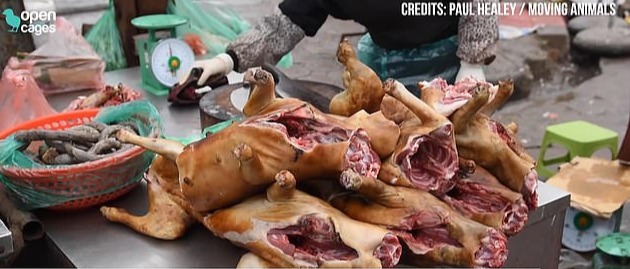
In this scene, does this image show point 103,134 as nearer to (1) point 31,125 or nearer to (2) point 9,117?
(1) point 31,125

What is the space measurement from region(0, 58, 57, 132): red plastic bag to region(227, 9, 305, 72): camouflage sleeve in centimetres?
55

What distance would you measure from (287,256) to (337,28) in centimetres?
530

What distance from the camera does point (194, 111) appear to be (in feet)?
6.48

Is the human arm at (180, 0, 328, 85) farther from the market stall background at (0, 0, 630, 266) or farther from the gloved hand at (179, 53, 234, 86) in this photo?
the market stall background at (0, 0, 630, 266)

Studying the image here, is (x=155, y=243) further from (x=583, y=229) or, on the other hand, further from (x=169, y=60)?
(x=583, y=229)

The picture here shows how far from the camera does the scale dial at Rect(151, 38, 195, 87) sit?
7.01 ft

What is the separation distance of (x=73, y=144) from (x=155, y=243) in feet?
0.89

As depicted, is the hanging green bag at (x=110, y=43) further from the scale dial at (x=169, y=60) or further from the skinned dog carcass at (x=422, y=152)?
the skinned dog carcass at (x=422, y=152)

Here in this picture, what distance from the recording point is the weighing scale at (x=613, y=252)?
2.47 meters

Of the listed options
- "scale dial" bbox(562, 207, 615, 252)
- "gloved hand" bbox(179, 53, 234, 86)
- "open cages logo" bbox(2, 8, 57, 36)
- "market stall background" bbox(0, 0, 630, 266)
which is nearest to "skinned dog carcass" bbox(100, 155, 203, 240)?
"gloved hand" bbox(179, 53, 234, 86)

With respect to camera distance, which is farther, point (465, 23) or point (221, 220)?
point (465, 23)

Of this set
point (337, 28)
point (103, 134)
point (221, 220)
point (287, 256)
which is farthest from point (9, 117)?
point (337, 28)

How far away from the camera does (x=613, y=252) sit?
2467 mm

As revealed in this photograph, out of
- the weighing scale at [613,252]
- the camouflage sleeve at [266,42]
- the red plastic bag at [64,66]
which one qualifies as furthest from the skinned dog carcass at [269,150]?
the weighing scale at [613,252]
